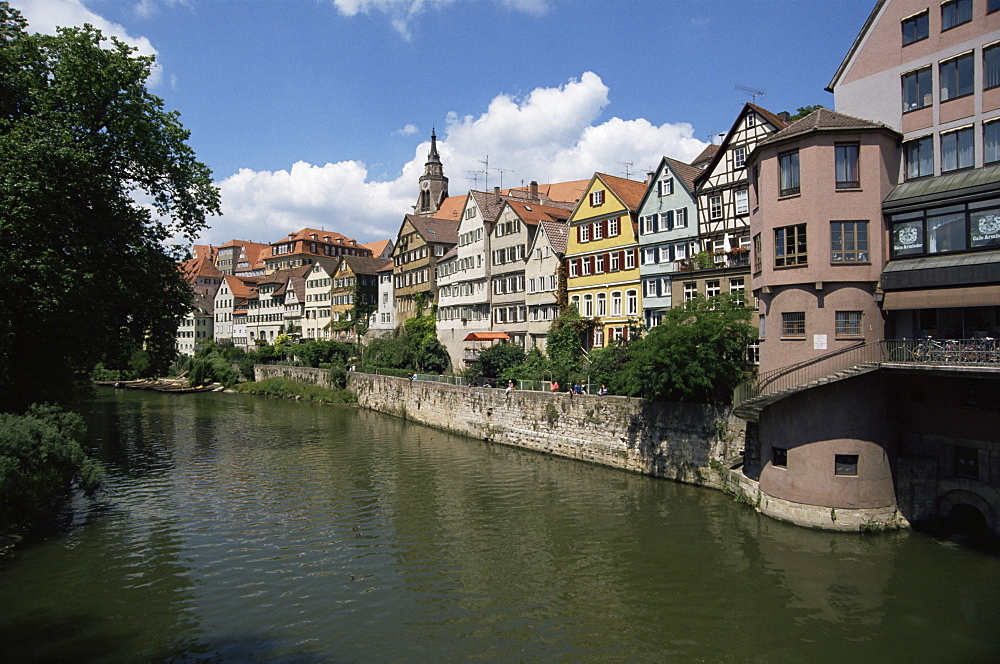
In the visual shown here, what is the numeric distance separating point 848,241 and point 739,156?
12061mm

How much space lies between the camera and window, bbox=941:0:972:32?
1681cm

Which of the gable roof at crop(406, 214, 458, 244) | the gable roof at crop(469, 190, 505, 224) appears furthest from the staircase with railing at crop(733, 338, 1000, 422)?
the gable roof at crop(406, 214, 458, 244)

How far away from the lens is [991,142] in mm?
16484

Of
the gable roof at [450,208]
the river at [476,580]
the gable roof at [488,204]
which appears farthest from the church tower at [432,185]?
the river at [476,580]

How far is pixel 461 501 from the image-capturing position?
22.4 m

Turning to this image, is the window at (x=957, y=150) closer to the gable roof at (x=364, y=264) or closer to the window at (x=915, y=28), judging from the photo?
the window at (x=915, y=28)

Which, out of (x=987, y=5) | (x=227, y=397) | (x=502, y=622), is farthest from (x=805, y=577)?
(x=227, y=397)

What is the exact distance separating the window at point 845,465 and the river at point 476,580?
174cm

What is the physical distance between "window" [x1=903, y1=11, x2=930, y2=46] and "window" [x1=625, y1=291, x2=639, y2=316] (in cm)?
1892

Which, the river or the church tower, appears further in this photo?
the church tower

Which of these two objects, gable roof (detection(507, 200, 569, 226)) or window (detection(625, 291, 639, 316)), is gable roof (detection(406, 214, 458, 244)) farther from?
window (detection(625, 291, 639, 316))

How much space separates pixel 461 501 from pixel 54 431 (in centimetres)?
1244

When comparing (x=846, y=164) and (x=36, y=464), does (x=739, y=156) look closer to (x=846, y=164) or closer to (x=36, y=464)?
(x=846, y=164)

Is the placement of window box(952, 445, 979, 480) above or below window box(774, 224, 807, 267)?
below
